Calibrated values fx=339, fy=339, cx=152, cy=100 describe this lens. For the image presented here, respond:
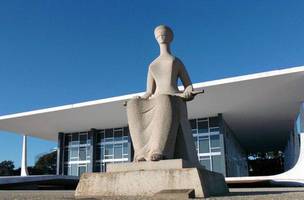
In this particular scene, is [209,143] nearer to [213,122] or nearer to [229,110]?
[213,122]

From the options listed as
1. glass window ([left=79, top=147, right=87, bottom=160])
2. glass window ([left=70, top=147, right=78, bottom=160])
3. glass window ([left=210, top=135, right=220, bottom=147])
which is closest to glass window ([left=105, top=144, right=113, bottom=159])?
glass window ([left=79, top=147, right=87, bottom=160])

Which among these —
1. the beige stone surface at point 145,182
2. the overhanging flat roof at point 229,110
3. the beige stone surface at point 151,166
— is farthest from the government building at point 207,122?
the beige stone surface at point 145,182

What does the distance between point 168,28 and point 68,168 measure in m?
25.7

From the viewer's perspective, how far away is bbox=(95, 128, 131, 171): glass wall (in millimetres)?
28375

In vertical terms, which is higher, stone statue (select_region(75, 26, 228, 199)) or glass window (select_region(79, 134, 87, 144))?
glass window (select_region(79, 134, 87, 144))

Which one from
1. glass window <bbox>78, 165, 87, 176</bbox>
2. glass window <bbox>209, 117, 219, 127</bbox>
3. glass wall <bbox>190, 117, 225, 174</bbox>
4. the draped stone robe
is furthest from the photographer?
glass window <bbox>78, 165, 87, 176</bbox>

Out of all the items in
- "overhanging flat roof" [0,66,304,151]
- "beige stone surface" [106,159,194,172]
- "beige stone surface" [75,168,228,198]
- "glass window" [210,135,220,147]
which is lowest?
"beige stone surface" [75,168,228,198]

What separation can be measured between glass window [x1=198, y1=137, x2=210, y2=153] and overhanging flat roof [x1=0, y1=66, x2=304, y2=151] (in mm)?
1838

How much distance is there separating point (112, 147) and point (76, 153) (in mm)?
3848

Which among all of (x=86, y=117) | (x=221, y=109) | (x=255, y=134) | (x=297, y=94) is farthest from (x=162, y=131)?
(x=255, y=134)

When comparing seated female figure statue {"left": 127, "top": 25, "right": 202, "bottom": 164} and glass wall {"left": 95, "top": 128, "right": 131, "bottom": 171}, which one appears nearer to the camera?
seated female figure statue {"left": 127, "top": 25, "right": 202, "bottom": 164}

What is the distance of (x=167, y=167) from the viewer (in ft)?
18.4

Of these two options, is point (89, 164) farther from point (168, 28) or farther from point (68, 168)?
point (168, 28)

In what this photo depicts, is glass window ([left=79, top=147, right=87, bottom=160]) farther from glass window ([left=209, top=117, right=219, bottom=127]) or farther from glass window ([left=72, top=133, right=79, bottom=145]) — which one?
glass window ([left=209, top=117, right=219, bottom=127])
